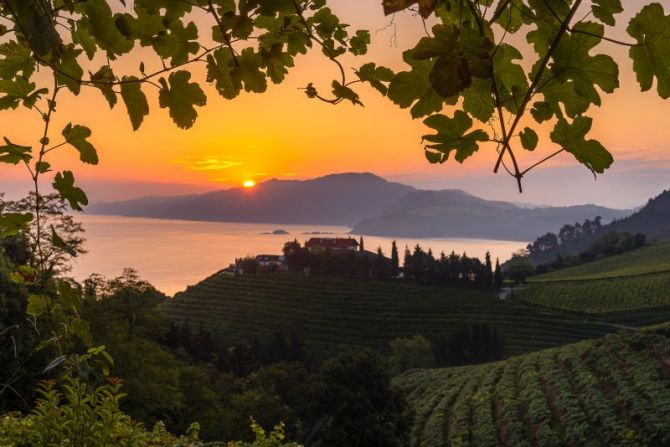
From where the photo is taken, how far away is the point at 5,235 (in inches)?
56.7

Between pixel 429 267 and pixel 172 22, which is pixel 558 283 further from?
pixel 172 22

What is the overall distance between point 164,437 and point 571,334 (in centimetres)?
6930

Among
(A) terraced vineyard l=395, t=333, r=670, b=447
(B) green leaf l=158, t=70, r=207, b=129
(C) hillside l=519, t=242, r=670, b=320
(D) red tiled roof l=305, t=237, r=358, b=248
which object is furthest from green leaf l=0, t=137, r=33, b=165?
(D) red tiled roof l=305, t=237, r=358, b=248

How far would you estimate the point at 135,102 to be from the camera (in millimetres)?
1314

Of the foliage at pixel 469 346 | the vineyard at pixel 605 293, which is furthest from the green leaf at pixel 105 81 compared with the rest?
the vineyard at pixel 605 293

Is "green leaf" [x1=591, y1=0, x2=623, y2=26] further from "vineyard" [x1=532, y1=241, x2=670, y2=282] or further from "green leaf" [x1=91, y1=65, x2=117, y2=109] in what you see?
"vineyard" [x1=532, y1=241, x2=670, y2=282]

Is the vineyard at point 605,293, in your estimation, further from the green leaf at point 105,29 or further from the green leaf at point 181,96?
the green leaf at point 105,29

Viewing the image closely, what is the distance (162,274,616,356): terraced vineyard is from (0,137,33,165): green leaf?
65163 mm

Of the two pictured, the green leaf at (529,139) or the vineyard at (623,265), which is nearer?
the green leaf at (529,139)

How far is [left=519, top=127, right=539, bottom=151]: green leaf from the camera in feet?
3.68

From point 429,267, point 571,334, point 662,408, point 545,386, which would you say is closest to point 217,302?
point 429,267

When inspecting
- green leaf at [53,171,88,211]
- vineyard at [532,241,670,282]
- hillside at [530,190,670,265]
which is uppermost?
hillside at [530,190,670,265]

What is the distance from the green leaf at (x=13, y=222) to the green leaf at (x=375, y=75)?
0.97 metres

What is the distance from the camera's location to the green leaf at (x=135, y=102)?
130 centimetres
